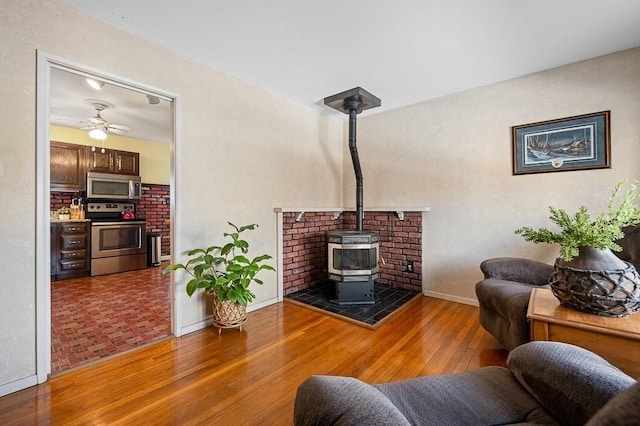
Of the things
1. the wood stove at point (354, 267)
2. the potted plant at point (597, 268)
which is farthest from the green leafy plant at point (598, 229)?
the wood stove at point (354, 267)

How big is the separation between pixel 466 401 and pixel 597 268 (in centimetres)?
90

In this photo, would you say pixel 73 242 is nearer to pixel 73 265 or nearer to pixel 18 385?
pixel 73 265

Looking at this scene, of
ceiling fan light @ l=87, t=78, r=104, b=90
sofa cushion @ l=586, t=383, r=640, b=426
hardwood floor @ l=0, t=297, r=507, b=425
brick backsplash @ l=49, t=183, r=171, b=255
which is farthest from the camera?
brick backsplash @ l=49, t=183, r=171, b=255

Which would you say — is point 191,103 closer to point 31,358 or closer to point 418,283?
point 31,358

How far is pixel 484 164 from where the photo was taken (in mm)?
3021

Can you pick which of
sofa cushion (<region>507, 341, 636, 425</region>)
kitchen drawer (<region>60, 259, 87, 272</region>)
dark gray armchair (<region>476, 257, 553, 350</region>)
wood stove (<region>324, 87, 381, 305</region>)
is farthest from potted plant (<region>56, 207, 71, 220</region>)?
sofa cushion (<region>507, 341, 636, 425</region>)

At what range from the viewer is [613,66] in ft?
7.88

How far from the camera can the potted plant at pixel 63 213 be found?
4.39 m

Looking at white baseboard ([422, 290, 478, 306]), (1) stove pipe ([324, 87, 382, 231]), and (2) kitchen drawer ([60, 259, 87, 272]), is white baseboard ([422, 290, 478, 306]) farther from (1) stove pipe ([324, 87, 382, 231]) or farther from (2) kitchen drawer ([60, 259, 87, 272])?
(2) kitchen drawer ([60, 259, 87, 272])

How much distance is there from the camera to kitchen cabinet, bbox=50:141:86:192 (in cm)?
429

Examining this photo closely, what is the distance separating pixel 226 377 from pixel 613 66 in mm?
3941

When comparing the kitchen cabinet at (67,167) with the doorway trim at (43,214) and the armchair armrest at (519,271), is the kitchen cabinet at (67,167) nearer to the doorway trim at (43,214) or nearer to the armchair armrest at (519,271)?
the doorway trim at (43,214)

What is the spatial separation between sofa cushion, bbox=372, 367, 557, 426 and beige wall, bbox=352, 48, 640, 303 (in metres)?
2.24

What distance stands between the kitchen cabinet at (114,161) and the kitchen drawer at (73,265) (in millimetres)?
1495
